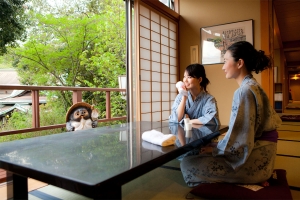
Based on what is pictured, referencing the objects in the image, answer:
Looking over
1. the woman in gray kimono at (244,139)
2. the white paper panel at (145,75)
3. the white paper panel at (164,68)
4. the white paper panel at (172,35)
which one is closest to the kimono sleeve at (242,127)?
the woman in gray kimono at (244,139)

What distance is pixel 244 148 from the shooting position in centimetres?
135

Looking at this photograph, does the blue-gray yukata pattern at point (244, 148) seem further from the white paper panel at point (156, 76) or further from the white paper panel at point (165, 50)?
the white paper panel at point (165, 50)

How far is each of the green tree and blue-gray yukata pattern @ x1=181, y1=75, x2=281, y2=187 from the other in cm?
428

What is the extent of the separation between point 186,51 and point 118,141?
3.93 meters

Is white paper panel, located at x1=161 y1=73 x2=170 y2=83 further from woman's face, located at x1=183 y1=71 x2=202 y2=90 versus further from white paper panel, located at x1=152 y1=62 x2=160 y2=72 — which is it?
woman's face, located at x1=183 y1=71 x2=202 y2=90

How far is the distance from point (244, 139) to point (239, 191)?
0.33m

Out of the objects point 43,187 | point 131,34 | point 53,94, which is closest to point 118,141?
point 43,187

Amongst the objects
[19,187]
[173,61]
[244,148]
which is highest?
[173,61]

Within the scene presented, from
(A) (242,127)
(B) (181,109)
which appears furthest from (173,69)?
(A) (242,127)

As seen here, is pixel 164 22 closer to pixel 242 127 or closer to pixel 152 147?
pixel 242 127

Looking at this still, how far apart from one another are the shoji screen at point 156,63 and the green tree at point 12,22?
2.42 meters

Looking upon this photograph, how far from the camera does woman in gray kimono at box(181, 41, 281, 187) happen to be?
4.40 ft

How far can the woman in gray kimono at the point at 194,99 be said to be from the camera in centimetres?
227

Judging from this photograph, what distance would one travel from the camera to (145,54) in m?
4.02
